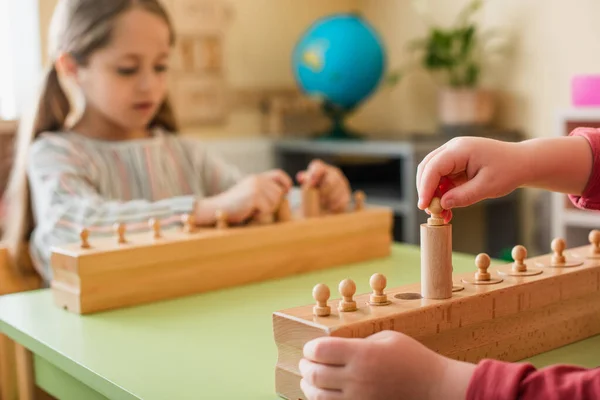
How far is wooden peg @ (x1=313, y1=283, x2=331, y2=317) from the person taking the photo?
68 cm

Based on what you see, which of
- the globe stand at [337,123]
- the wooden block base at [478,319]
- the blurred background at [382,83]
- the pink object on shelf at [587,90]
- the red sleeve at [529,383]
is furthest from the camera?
the globe stand at [337,123]

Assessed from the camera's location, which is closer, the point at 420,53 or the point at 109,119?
the point at 109,119

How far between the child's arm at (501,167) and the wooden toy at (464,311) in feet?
0.09

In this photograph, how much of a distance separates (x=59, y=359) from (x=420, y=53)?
2294 millimetres

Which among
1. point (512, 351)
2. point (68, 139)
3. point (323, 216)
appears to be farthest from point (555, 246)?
point (68, 139)

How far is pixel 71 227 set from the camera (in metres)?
1.33

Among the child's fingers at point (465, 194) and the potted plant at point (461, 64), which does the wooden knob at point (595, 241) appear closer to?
the child's fingers at point (465, 194)

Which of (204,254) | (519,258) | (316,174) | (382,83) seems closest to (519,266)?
(519,258)

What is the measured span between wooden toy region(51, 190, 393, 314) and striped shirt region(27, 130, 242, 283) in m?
0.07

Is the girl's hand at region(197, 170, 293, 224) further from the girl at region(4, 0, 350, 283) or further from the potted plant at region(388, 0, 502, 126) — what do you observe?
the potted plant at region(388, 0, 502, 126)

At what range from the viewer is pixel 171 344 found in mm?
851

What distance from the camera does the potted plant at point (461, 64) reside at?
8.42 feet

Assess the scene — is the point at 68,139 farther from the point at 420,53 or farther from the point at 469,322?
the point at 420,53

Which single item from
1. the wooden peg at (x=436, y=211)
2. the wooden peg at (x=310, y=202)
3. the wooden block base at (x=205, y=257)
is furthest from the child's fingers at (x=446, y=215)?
the wooden peg at (x=310, y=202)
